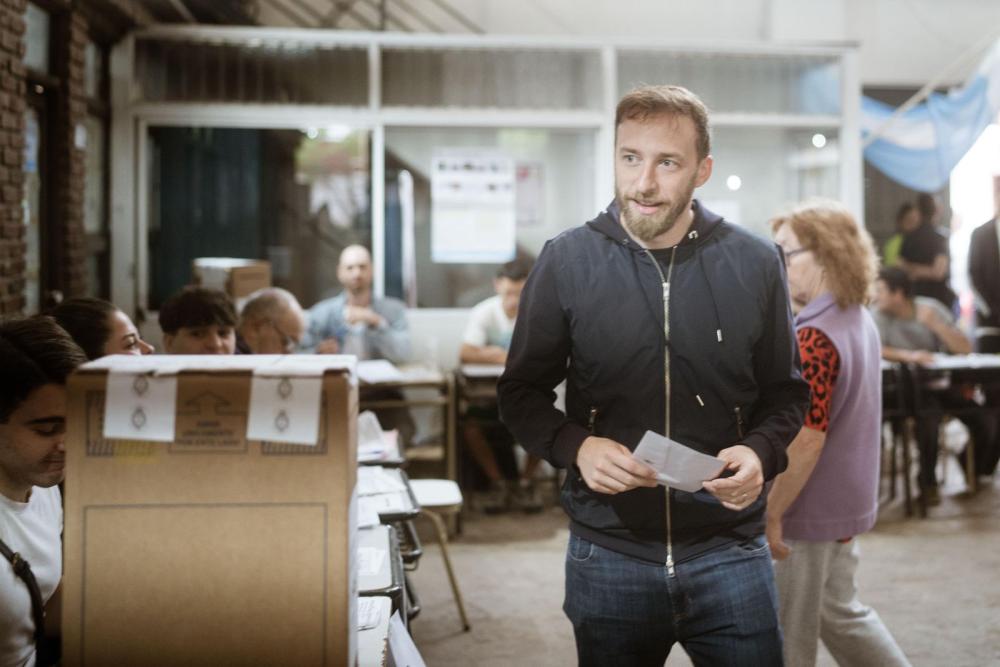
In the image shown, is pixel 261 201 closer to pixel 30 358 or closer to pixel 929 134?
pixel 929 134

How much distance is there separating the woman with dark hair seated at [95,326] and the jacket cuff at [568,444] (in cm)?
120

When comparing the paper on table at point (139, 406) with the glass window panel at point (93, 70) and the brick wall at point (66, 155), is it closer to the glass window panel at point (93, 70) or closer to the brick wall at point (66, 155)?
the brick wall at point (66, 155)

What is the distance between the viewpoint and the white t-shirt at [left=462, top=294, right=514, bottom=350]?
6.11 meters

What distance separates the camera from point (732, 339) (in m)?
1.82

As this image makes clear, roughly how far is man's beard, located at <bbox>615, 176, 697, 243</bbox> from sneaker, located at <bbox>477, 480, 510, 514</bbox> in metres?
4.11

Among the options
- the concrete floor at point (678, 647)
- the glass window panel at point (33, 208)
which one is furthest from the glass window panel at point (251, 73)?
the concrete floor at point (678, 647)

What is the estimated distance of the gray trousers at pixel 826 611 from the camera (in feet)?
8.03

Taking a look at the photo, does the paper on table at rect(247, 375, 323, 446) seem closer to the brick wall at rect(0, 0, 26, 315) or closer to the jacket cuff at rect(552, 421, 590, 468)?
the jacket cuff at rect(552, 421, 590, 468)

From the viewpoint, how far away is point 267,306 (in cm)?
475

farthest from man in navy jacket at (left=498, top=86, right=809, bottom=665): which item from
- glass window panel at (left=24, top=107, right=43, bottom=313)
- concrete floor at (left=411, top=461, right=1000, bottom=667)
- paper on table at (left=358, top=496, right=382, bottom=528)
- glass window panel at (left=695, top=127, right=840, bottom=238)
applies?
glass window panel at (left=695, top=127, right=840, bottom=238)

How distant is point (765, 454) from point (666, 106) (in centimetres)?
64

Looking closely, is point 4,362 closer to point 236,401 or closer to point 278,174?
point 236,401

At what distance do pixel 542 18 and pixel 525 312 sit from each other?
6988 millimetres

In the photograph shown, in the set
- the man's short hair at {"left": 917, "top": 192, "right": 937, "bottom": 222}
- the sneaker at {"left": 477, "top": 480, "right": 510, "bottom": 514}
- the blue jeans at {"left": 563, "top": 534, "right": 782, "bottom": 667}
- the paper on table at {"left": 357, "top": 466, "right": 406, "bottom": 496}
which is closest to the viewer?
the blue jeans at {"left": 563, "top": 534, "right": 782, "bottom": 667}
